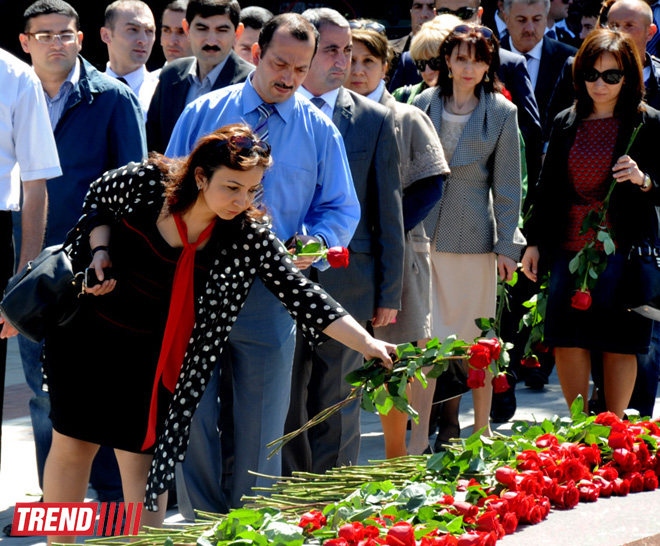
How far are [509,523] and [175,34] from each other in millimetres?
5244

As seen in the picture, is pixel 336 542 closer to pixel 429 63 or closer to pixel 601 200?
pixel 601 200

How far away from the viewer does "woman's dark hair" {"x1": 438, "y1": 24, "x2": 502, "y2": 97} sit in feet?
18.8

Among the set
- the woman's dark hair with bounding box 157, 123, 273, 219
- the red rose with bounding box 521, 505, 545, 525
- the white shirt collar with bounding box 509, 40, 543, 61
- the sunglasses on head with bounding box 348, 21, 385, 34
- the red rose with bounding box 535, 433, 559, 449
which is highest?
the white shirt collar with bounding box 509, 40, 543, 61

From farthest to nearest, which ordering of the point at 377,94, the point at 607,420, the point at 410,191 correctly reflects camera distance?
the point at 377,94 < the point at 410,191 < the point at 607,420

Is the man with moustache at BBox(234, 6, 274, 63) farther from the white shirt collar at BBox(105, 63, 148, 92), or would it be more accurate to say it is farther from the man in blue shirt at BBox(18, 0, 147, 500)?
the man in blue shirt at BBox(18, 0, 147, 500)

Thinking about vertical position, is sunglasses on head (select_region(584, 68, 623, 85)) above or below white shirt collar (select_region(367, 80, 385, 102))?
above

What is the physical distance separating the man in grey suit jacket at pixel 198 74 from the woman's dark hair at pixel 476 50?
1.01 meters

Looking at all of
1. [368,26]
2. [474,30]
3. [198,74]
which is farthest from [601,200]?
[198,74]

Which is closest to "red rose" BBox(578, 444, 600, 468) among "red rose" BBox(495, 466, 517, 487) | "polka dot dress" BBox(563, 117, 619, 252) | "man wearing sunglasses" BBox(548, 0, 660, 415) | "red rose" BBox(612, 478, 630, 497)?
"red rose" BBox(612, 478, 630, 497)

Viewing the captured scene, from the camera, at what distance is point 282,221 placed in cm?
438

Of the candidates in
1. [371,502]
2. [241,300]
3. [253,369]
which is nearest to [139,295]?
[241,300]

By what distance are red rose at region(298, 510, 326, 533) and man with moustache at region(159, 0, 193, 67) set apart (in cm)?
510

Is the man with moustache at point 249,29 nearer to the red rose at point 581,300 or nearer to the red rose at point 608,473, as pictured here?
the red rose at point 581,300

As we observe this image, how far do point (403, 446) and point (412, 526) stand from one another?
8.98 feet
